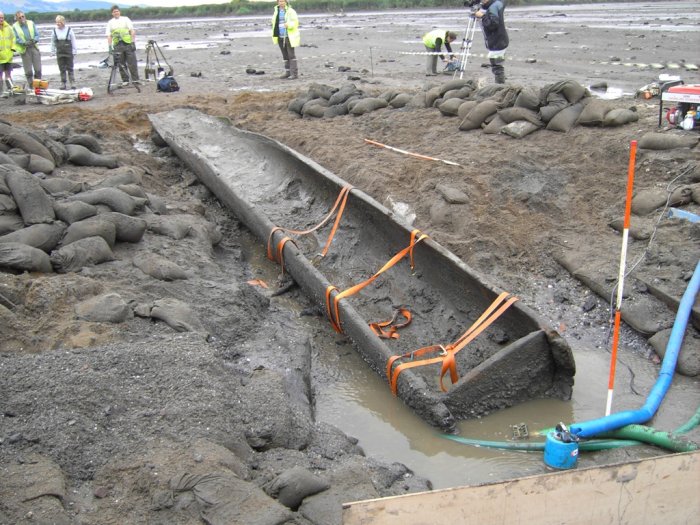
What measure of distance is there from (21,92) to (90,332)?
39.8ft

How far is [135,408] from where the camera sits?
3359 mm

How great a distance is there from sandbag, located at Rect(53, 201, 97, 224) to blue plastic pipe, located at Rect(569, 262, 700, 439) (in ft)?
14.2

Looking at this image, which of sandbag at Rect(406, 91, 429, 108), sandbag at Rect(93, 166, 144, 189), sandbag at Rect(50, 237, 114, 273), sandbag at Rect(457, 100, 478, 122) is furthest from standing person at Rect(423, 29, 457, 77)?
sandbag at Rect(50, 237, 114, 273)

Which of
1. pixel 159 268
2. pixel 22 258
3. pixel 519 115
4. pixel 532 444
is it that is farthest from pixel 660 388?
pixel 519 115

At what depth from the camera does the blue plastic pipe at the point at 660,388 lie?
12.2ft

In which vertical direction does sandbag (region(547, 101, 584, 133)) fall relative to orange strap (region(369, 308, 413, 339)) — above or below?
above

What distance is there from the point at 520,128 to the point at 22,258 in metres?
5.91

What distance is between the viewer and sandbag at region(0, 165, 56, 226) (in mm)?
5438

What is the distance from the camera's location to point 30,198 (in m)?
5.52

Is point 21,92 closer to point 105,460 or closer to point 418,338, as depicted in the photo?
point 418,338

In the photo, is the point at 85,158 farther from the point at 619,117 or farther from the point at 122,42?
the point at 122,42

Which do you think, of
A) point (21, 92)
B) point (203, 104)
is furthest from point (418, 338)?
point (21, 92)

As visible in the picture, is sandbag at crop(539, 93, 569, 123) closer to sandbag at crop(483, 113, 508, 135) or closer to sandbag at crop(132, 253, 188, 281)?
sandbag at crop(483, 113, 508, 135)

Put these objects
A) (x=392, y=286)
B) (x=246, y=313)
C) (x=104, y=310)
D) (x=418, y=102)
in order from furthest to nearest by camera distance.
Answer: (x=418, y=102), (x=392, y=286), (x=246, y=313), (x=104, y=310)
